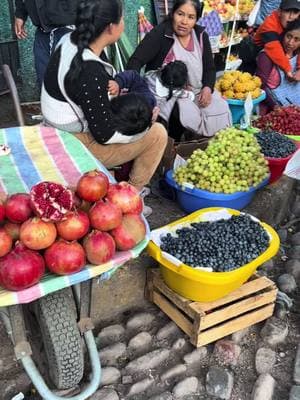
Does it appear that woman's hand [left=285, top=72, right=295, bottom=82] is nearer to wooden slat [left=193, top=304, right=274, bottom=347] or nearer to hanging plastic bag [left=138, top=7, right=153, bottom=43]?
hanging plastic bag [left=138, top=7, right=153, bottom=43]

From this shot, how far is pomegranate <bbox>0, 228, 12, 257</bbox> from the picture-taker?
1.70 meters

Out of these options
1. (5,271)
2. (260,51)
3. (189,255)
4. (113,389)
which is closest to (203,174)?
(189,255)

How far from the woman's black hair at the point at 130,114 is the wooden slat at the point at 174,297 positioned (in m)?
0.94

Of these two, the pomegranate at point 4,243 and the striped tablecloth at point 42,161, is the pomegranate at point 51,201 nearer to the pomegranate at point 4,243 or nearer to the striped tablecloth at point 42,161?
the pomegranate at point 4,243

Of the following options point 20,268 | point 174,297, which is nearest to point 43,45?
point 174,297

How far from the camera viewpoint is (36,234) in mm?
1705

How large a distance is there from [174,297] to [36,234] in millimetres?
1367

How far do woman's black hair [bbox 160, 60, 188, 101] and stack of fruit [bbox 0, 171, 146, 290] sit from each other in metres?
2.30

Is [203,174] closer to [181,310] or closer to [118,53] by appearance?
[181,310]

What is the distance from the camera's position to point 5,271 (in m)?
1.62

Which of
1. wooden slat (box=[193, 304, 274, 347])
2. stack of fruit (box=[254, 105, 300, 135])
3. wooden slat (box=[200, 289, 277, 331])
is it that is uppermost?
stack of fruit (box=[254, 105, 300, 135])

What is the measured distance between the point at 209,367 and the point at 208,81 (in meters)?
2.67

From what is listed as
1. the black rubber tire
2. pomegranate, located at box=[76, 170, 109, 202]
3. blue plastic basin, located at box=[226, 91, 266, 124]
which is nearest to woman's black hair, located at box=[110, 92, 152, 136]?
pomegranate, located at box=[76, 170, 109, 202]

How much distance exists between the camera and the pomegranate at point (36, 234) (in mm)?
1702
